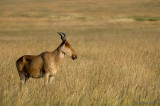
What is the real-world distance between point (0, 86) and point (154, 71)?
4.63m

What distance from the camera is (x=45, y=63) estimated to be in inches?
282

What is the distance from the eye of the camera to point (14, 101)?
5.69m

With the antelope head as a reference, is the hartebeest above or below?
below

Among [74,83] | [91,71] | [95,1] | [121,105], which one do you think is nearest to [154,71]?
[91,71]

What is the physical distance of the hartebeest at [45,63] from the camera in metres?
7.09

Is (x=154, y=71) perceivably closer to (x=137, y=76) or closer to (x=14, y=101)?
(x=137, y=76)

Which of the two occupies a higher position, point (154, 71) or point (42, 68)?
point (42, 68)

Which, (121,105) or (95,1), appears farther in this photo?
(95,1)

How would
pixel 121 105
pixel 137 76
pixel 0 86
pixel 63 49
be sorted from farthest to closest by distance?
pixel 137 76
pixel 63 49
pixel 0 86
pixel 121 105

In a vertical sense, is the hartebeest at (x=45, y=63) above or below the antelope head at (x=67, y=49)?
below

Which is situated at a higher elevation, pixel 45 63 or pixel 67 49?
pixel 67 49

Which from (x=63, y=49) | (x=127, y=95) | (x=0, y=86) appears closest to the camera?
(x=127, y=95)

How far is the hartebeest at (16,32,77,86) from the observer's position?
279 inches

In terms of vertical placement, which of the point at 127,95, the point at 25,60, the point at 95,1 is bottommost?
the point at 95,1
